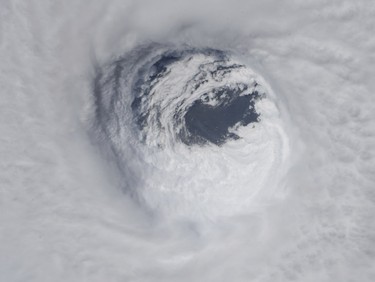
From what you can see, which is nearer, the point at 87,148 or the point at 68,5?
the point at 68,5

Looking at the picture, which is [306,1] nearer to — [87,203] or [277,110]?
[277,110]

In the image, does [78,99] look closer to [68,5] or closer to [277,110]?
[68,5]

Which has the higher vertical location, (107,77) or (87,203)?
(107,77)

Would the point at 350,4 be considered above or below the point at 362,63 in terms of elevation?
above

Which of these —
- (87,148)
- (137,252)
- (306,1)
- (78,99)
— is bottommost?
(137,252)

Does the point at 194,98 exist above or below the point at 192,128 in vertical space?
above

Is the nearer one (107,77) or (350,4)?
(350,4)

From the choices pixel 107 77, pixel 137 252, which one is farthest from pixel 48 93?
pixel 137 252

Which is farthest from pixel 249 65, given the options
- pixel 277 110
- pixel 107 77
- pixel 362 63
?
pixel 107 77

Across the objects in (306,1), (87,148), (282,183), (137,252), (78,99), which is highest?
(306,1)
